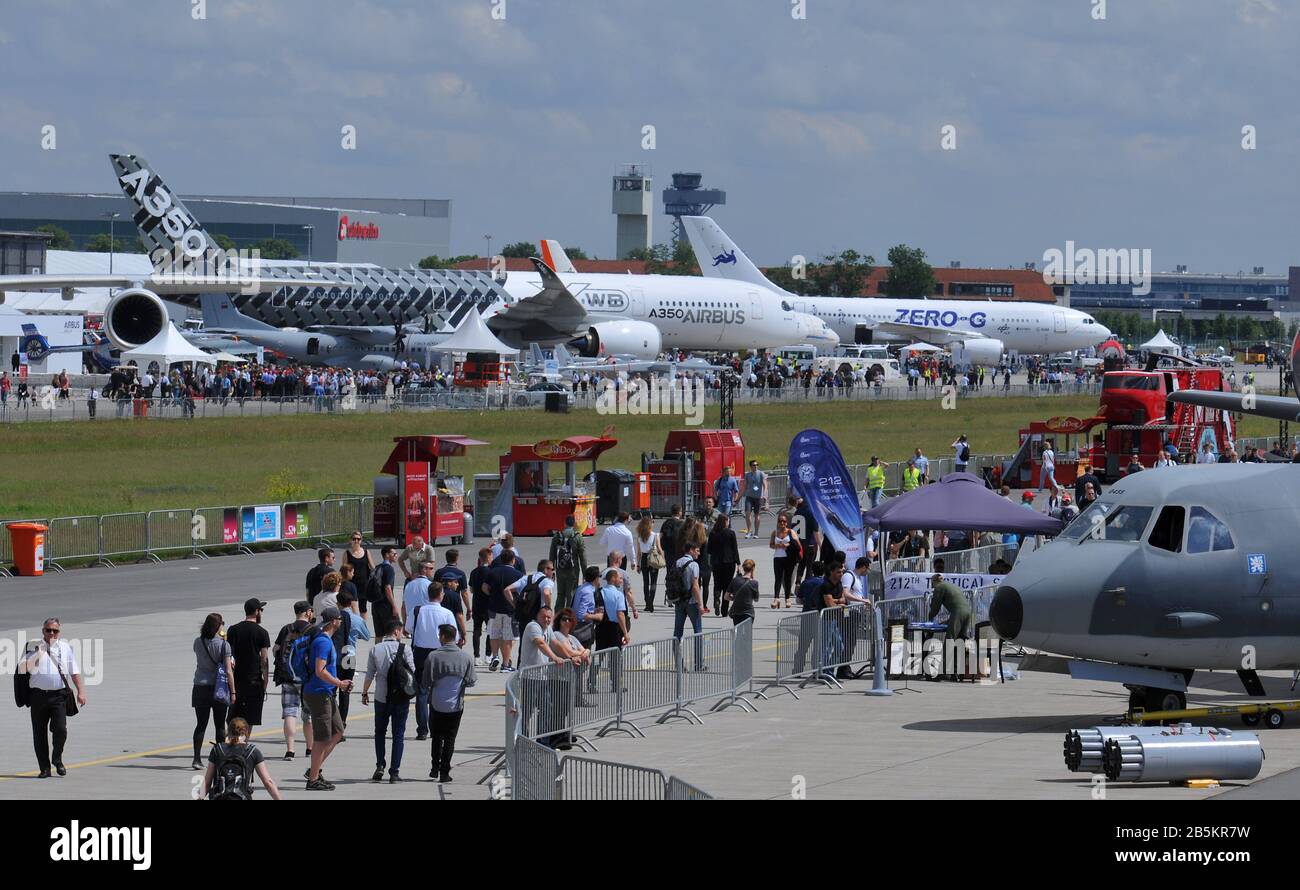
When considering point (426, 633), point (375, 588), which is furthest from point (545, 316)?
point (426, 633)

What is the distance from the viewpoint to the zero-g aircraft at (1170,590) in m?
19.5

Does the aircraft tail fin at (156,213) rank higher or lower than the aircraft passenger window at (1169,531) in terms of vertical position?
higher

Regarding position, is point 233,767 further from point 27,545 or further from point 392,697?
point 27,545

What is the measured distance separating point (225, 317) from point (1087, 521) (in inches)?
3383

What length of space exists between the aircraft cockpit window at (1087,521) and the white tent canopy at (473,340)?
76356 mm

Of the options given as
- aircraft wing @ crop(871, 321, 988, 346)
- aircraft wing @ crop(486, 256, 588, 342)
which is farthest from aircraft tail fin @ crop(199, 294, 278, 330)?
aircraft wing @ crop(871, 321, 988, 346)

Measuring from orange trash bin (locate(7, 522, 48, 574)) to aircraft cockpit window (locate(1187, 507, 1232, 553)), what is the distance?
23.2 m

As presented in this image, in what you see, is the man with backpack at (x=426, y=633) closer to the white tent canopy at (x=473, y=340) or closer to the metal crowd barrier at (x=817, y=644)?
the metal crowd barrier at (x=817, y=644)

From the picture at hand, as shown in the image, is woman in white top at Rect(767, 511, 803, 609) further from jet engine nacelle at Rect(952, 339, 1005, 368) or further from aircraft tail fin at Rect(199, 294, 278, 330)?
jet engine nacelle at Rect(952, 339, 1005, 368)

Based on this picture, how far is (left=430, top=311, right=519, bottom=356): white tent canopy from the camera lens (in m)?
96.1

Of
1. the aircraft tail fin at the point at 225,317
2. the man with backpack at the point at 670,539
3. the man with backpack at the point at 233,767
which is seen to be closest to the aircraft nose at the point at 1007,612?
the man with backpack at the point at 233,767
